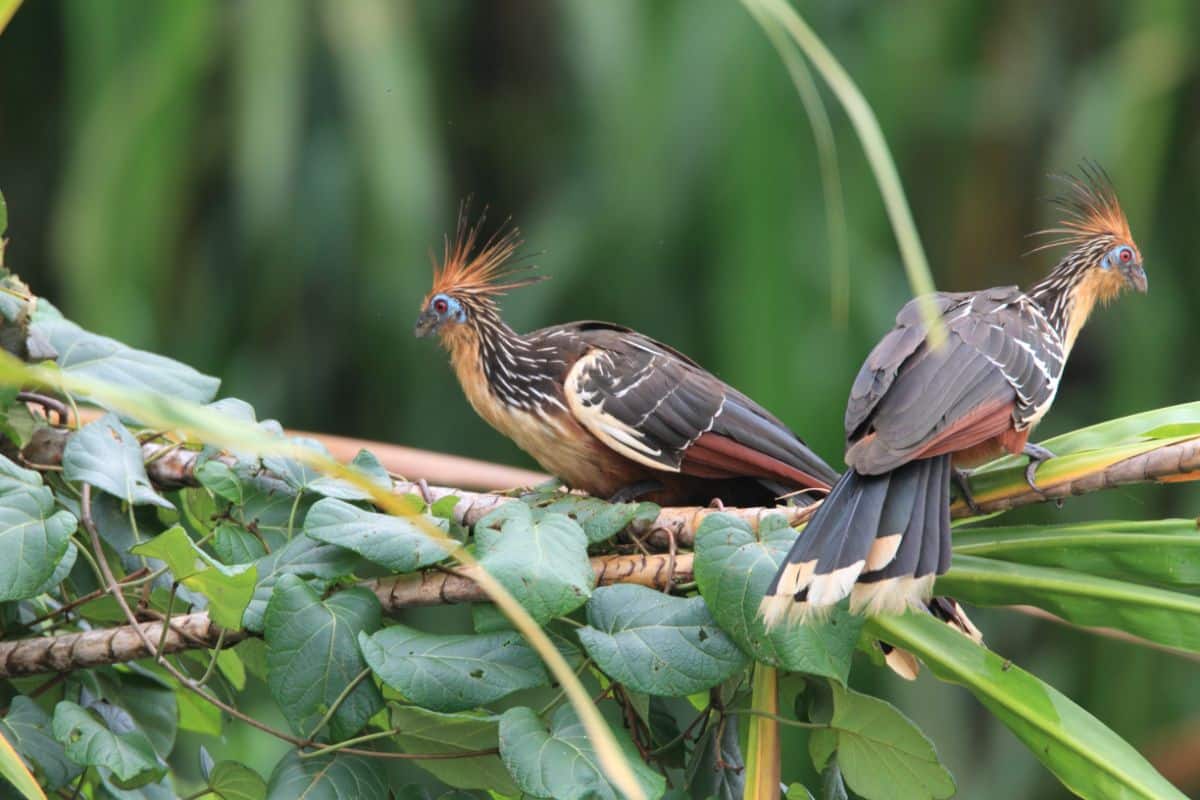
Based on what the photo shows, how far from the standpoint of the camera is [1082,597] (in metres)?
1.62

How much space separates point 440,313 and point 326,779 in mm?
1271

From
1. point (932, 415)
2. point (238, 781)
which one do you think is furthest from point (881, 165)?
point (238, 781)

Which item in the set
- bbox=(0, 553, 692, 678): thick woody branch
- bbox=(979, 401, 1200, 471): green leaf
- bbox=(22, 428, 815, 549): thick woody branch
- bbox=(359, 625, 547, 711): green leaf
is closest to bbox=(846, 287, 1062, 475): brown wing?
bbox=(979, 401, 1200, 471): green leaf

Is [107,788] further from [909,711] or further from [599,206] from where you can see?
[909,711]

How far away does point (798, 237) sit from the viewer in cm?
456

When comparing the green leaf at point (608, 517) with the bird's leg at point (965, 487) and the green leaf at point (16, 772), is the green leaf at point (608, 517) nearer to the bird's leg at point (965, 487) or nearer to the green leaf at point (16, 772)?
the bird's leg at point (965, 487)

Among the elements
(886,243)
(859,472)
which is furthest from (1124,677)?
(859,472)

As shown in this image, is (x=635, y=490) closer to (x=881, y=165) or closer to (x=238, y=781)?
(x=238, y=781)

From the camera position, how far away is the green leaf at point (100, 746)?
1.42m

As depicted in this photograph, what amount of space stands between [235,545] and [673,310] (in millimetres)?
3545

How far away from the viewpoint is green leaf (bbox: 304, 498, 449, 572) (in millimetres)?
1464

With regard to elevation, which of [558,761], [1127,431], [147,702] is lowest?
[147,702]

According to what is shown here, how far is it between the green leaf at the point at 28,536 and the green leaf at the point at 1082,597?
37.6 inches

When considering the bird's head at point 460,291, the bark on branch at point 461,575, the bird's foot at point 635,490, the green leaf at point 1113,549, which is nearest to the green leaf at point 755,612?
the bark on branch at point 461,575
